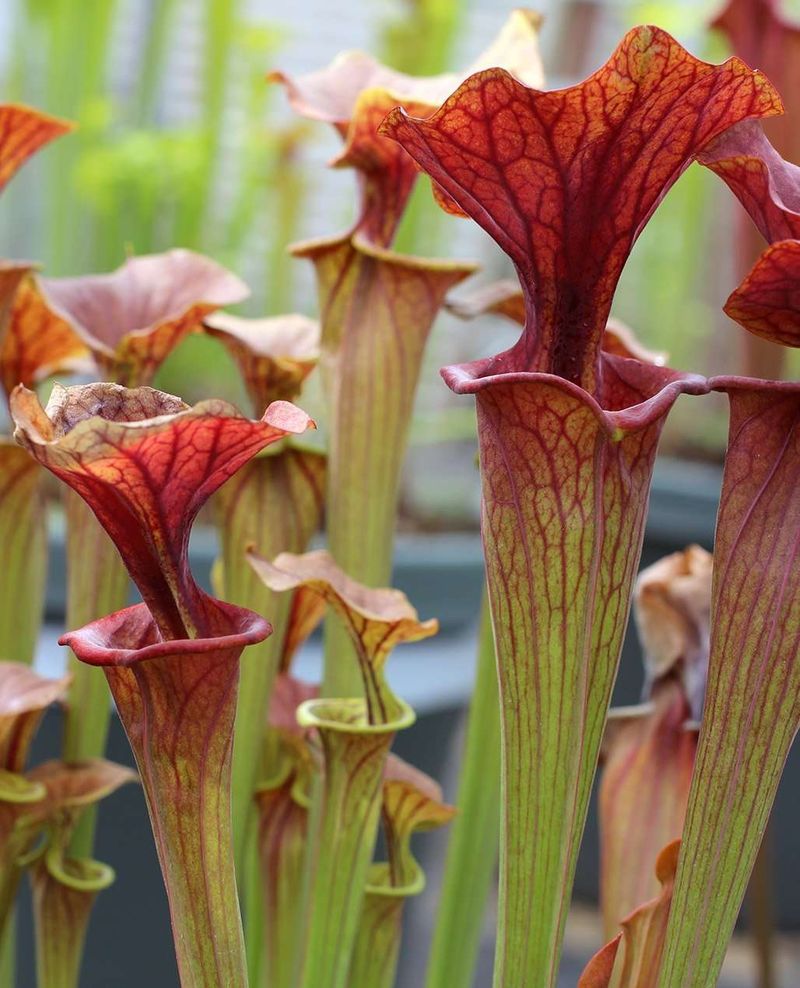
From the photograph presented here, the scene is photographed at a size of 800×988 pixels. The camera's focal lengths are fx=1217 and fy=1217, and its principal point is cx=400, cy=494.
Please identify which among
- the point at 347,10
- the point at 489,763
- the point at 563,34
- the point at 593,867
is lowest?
the point at 593,867

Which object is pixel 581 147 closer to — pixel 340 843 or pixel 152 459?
pixel 152 459

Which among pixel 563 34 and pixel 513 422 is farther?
pixel 563 34

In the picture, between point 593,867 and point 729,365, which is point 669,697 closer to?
point 593,867

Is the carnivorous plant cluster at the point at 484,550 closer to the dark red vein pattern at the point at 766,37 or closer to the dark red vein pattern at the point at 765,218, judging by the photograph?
the dark red vein pattern at the point at 765,218

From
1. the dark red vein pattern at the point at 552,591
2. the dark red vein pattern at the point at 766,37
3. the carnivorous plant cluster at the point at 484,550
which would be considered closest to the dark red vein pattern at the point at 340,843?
the carnivorous plant cluster at the point at 484,550

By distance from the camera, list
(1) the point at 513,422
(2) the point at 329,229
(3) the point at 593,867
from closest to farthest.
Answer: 1. (1) the point at 513,422
2. (3) the point at 593,867
3. (2) the point at 329,229

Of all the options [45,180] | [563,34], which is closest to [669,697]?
[45,180]
